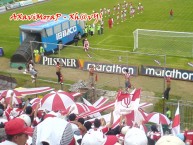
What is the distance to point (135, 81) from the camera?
71.3 ft

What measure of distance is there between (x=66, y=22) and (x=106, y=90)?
40.7 ft

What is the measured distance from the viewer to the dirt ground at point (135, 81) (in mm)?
20317

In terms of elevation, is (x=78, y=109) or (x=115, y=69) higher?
(x=78, y=109)

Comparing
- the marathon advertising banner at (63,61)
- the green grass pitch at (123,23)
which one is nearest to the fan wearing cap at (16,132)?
the marathon advertising banner at (63,61)

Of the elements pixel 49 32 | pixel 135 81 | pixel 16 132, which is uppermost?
pixel 16 132

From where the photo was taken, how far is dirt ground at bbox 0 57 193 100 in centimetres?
2032

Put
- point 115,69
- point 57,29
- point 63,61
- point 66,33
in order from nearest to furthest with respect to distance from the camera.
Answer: point 115,69 < point 63,61 < point 57,29 < point 66,33

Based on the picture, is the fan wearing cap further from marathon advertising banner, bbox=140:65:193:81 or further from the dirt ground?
marathon advertising banner, bbox=140:65:193:81

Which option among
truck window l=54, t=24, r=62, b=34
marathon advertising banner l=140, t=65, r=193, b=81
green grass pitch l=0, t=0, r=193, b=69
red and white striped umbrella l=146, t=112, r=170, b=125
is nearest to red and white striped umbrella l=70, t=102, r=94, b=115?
red and white striped umbrella l=146, t=112, r=170, b=125

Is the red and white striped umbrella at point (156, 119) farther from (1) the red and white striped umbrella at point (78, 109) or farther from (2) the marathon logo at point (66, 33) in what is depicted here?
(2) the marathon logo at point (66, 33)

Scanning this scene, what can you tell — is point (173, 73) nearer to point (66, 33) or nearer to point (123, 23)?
point (66, 33)

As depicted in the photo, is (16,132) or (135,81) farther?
(135,81)

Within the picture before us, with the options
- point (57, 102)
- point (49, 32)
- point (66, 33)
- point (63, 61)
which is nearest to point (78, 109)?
point (57, 102)

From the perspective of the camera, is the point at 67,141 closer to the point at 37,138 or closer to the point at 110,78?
the point at 37,138
